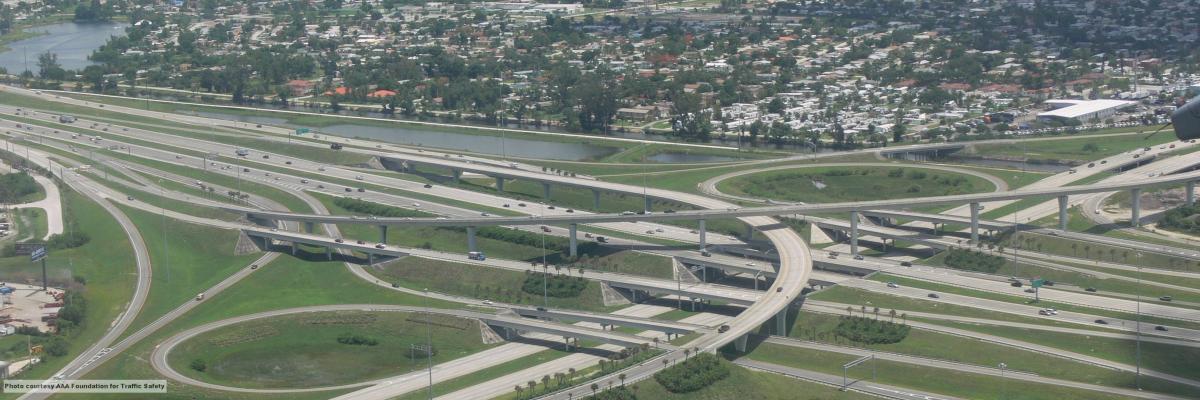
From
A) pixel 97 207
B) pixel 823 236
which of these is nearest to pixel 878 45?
pixel 823 236

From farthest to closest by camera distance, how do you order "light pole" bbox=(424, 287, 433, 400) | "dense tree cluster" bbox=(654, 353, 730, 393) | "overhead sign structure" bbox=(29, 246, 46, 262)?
"overhead sign structure" bbox=(29, 246, 46, 262) < "light pole" bbox=(424, 287, 433, 400) < "dense tree cluster" bbox=(654, 353, 730, 393)

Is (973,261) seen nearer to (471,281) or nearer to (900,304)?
(900,304)

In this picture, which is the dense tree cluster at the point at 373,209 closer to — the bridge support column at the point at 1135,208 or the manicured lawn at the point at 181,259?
the manicured lawn at the point at 181,259

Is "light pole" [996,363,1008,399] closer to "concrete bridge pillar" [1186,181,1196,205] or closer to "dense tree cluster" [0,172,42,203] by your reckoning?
"concrete bridge pillar" [1186,181,1196,205]

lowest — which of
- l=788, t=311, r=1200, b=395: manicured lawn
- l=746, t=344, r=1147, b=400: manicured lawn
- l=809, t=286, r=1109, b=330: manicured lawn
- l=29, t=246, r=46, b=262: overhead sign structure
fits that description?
l=746, t=344, r=1147, b=400: manicured lawn

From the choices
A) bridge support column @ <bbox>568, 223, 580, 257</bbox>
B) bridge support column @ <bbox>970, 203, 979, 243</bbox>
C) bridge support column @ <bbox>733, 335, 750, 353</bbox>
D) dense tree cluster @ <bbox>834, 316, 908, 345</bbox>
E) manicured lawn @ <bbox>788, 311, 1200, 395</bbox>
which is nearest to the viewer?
manicured lawn @ <bbox>788, 311, 1200, 395</bbox>

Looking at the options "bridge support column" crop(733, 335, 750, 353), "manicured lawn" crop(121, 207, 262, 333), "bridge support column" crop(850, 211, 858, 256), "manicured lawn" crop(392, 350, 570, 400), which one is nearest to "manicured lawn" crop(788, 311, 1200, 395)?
"bridge support column" crop(733, 335, 750, 353)

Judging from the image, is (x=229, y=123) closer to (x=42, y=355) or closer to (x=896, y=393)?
(x=42, y=355)

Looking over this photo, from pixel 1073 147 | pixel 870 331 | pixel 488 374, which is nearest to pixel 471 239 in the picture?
pixel 488 374
